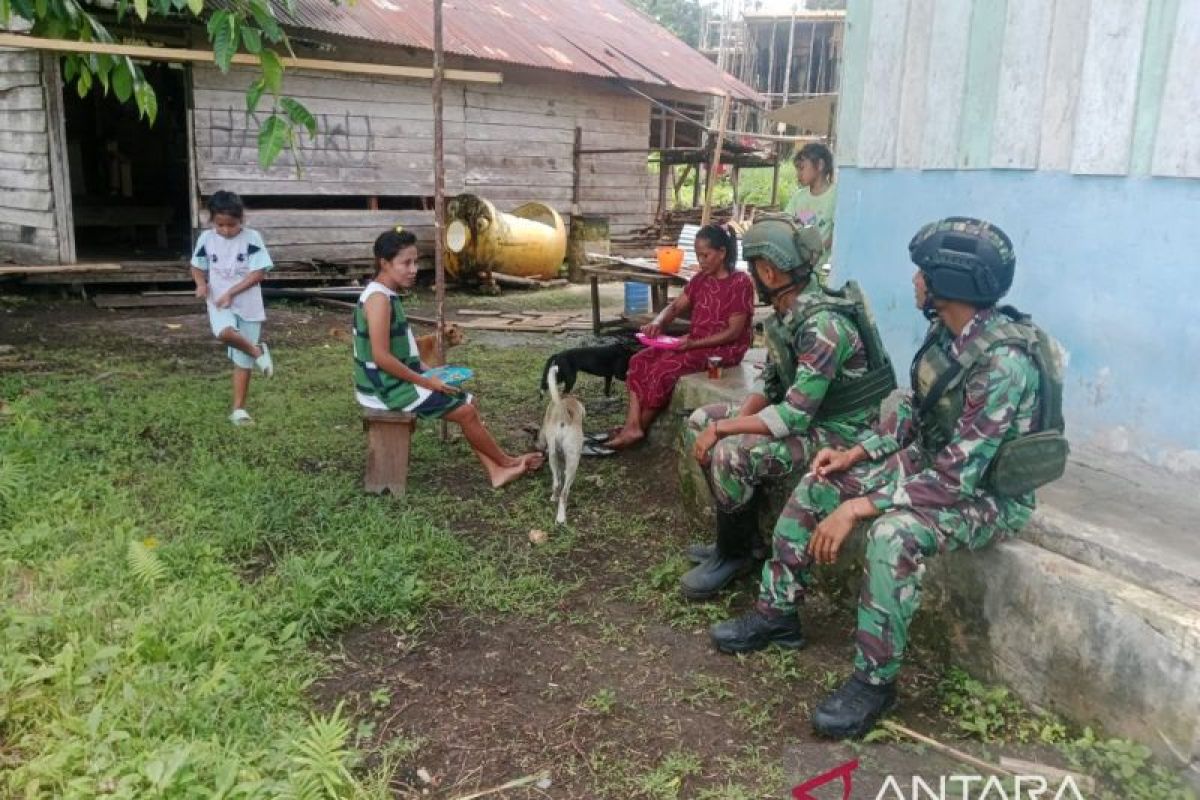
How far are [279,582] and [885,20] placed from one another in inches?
151

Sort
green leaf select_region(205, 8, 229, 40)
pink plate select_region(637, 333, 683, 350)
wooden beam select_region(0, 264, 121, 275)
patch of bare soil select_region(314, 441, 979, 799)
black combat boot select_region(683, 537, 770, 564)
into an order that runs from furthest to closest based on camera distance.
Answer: wooden beam select_region(0, 264, 121, 275), pink plate select_region(637, 333, 683, 350), black combat boot select_region(683, 537, 770, 564), green leaf select_region(205, 8, 229, 40), patch of bare soil select_region(314, 441, 979, 799)

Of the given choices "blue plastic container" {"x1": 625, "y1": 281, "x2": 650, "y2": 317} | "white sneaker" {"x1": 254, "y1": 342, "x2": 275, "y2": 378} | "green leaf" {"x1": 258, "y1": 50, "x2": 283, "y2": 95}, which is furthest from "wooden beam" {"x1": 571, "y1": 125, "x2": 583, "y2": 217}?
"green leaf" {"x1": 258, "y1": 50, "x2": 283, "y2": 95}

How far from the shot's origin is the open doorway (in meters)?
14.3

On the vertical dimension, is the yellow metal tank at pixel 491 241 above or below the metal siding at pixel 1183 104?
below

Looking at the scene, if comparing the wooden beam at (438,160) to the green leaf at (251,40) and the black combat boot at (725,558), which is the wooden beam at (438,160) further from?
the black combat boot at (725,558)

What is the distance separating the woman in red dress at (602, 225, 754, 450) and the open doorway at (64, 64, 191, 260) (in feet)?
35.2

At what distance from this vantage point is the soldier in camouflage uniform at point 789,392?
3.36 m

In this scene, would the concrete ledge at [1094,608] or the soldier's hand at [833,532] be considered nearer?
the concrete ledge at [1094,608]

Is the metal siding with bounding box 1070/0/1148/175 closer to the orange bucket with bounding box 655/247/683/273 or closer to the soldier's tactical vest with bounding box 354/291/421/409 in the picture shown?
the soldier's tactical vest with bounding box 354/291/421/409

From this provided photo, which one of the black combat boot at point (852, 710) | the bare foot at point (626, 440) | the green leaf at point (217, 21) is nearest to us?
the black combat boot at point (852, 710)

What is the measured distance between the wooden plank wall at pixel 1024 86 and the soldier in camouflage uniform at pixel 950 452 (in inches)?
49.7

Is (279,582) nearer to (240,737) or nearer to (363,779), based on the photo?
(240,737)

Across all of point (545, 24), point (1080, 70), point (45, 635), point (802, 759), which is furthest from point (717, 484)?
point (545, 24)

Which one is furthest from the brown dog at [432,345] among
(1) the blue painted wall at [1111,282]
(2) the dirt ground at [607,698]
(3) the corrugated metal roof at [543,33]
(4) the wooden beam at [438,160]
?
(3) the corrugated metal roof at [543,33]
